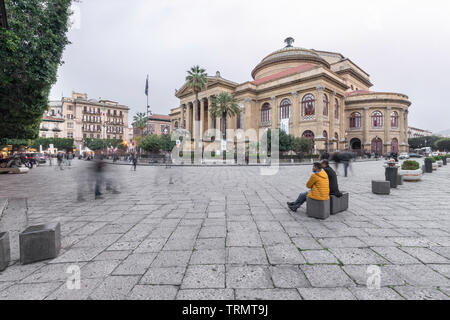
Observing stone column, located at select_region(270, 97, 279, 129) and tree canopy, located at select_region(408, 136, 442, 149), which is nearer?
stone column, located at select_region(270, 97, 279, 129)

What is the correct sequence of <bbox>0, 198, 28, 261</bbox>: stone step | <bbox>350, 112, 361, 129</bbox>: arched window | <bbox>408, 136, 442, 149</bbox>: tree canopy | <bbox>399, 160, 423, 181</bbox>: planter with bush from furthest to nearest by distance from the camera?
<bbox>408, 136, 442, 149</bbox>: tree canopy
<bbox>350, 112, 361, 129</bbox>: arched window
<bbox>399, 160, 423, 181</bbox>: planter with bush
<bbox>0, 198, 28, 261</bbox>: stone step

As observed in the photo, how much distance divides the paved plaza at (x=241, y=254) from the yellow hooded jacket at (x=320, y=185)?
533 millimetres

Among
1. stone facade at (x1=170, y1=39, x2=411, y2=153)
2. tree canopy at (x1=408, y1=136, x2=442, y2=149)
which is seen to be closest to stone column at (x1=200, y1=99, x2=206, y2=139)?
stone facade at (x1=170, y1=39, x2=411, y2=153)

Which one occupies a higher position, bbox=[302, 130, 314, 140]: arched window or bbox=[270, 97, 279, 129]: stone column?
bbox=[270, 97, 279, 129]: stone column

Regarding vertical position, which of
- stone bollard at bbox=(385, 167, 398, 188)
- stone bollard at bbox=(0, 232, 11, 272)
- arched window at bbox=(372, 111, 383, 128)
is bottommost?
stone bollard at bbox=(0, 232, 11, 272)

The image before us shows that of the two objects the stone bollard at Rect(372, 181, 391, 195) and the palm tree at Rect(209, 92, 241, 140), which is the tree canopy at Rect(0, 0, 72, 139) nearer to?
the stone bollard at Rect(372, 181, 391, 195)

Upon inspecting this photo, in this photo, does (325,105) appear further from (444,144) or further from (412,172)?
(444,144)

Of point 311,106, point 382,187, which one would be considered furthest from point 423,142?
point 382,187

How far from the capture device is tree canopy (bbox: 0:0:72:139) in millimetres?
6852

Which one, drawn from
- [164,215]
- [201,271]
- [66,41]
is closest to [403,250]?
[201,271]

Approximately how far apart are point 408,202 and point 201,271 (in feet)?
19.9

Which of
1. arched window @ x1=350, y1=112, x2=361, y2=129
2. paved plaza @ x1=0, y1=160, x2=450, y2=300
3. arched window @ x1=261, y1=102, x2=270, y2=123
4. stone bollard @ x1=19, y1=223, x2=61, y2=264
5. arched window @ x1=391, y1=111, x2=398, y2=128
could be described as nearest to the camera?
paved plaza @ x1=0, y1=160, x2=450, y2=300

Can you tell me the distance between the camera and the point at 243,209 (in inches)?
196

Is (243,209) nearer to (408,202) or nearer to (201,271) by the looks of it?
(201,271)
